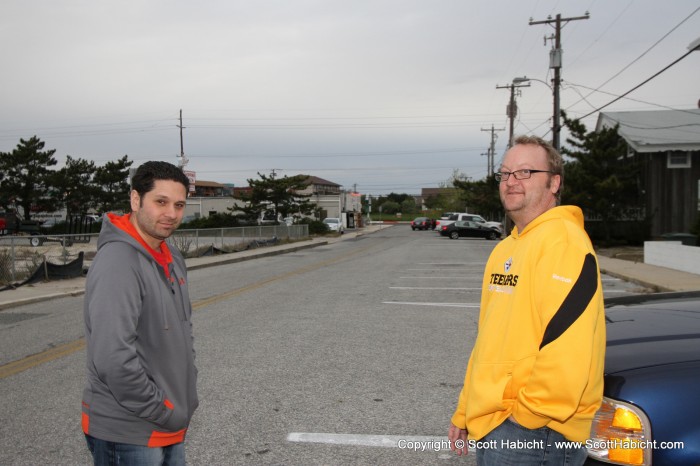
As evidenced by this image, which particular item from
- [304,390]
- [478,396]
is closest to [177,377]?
[478,396]

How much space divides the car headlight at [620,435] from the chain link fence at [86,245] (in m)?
5.38

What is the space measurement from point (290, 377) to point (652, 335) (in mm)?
3795

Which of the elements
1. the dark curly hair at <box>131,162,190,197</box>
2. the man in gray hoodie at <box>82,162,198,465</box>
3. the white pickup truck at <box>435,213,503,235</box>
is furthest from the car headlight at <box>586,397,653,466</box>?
the white pickup truck at <box>435,213,503,235</box>

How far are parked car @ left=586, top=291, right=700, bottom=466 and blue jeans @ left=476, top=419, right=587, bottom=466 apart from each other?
0.39 meters

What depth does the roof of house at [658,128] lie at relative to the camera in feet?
80.4

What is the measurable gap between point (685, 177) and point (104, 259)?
92.3 ft

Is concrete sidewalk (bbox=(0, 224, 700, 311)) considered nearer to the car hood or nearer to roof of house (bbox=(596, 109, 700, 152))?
roof of house (bbox=(596, 109, 700, 152))

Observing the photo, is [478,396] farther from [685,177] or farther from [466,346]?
[685,177]

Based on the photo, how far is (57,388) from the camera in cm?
566

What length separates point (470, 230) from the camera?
40.8m

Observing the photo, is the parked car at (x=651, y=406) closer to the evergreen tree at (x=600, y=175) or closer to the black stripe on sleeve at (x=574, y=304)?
the black stripe on sleeve at (x=574, y=304)

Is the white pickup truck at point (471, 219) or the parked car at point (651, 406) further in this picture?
the white pickup truck at point (471, 219)

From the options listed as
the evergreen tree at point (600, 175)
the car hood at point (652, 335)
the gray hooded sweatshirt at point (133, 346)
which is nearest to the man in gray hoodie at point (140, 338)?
the gray hooded sweatshirt at point (133, 346)

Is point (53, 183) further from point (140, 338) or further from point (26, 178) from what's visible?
point (140, 338)
